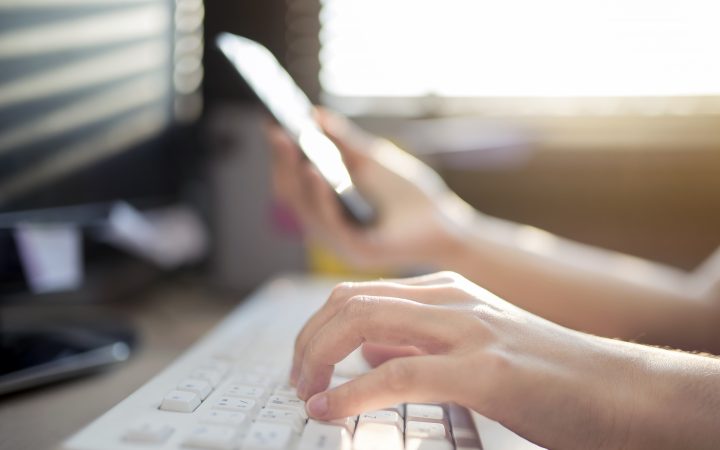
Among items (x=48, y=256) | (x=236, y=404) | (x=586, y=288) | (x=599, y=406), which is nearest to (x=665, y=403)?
(x=599, y=406)

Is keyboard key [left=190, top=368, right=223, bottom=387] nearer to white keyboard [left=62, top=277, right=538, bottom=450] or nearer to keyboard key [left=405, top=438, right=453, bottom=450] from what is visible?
white keyboard [left=62, top=277, right=538, bottom=450]

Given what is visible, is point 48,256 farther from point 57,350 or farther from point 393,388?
point 393,388

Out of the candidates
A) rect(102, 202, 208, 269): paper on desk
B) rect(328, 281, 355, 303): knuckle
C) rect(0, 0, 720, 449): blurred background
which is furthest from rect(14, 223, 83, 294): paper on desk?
rect(328, 281, 355, 303): knuckle

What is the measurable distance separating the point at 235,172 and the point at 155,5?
0.91 feet

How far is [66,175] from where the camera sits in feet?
2.05

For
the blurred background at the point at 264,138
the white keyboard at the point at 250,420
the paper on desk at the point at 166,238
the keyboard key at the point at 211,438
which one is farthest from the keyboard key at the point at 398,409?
the paper on desk at the point at 166,238

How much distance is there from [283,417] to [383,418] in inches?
2.4

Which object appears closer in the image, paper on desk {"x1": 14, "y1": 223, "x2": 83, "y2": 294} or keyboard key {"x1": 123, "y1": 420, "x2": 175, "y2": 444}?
keyboard key {"x1": 123, "y1": 420, "x2": 175, "y2": 444}

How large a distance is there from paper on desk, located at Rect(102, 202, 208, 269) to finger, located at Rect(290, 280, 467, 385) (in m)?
0.51

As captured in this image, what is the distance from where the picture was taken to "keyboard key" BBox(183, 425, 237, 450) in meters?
0.31

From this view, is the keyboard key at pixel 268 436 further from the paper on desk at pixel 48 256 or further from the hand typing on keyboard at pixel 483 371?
the paper on desk at pixel 48 256

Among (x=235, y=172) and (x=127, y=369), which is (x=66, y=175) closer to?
(x=127, y=369)

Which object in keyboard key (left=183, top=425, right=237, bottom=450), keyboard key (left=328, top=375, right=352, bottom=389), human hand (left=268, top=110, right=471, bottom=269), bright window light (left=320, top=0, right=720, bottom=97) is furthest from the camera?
bright window light (left=320, top=0, right=720, bottom=97)

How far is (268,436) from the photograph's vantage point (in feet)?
1.05
